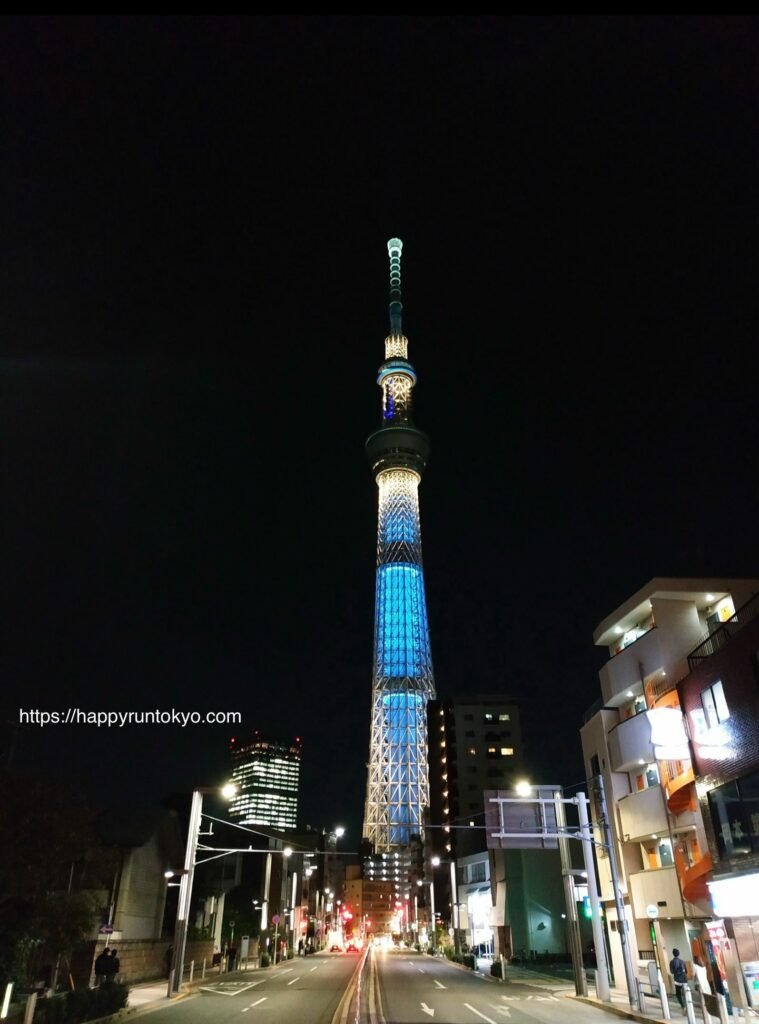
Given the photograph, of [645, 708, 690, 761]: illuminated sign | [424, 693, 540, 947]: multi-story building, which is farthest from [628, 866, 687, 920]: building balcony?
[424, 693, 540, 947]: multi-story building

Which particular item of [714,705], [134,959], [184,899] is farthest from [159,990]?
[714,705]

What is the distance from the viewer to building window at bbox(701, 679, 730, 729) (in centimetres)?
2161

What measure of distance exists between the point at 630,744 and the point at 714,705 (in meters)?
9.63

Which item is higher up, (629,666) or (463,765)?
(463,765)

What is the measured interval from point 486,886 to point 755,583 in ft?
151

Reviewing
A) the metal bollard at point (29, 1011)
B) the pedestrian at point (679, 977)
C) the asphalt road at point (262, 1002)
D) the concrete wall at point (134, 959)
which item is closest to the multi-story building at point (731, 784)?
the pedestrian at point (679, 977)

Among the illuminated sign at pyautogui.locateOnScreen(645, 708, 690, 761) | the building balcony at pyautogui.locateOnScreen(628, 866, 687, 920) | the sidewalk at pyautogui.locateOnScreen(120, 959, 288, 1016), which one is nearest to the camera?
the sidewalk at pyautogui.locateOnScreen(120, 959, 288, 1016)

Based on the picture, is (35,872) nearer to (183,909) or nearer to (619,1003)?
(183,909)

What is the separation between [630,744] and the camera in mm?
30969

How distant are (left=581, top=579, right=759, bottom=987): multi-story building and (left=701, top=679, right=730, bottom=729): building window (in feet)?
7.17

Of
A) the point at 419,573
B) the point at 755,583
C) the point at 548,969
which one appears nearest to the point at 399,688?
the point at 419,573

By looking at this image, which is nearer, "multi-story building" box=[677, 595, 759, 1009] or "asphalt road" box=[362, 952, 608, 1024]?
"asphalt road" box=[362, 952, 608, 1024]

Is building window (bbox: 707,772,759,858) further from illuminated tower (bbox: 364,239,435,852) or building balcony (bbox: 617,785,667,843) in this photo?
illuminated tower (bbox: 364,239,435,852)

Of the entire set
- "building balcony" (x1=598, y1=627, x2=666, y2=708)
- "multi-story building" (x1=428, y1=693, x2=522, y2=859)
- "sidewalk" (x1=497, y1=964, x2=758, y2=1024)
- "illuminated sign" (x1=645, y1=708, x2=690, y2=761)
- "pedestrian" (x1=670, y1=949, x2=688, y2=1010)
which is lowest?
"sidewalk" (x1=497, y1=964, x2=758, y2=1024)
